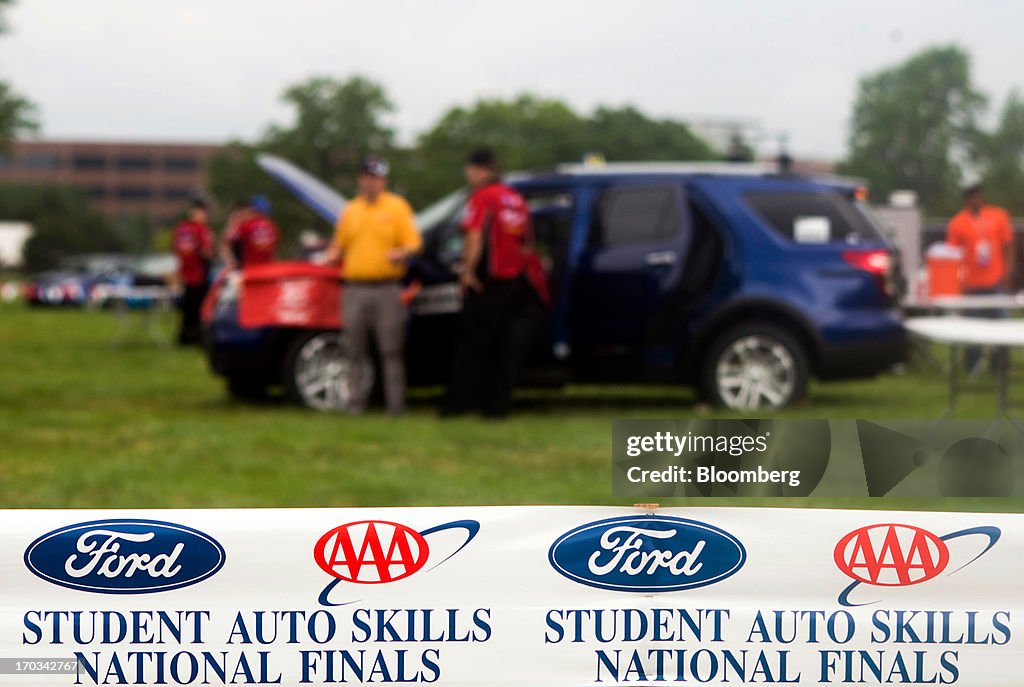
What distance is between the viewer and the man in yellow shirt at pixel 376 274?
1124 centimetres

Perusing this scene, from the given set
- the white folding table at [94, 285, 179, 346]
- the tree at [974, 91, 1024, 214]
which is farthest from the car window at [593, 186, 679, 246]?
the tree at [974, 91, 1024, 214]

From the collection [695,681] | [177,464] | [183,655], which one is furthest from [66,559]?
[177,464]

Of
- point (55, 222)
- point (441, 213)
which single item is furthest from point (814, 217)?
point (55, 222)

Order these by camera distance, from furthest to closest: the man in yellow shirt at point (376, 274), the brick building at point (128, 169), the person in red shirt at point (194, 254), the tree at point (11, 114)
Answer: the brick building at point (128, 169)
the person in red shirt at point (194, 254)
the tree at point (11, 114)
the man in yellow shirt at point (376, 274)

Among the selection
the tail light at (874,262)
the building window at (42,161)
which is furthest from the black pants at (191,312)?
the building window at (42,161)

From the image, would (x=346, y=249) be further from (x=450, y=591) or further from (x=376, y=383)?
(x=450, y=591)

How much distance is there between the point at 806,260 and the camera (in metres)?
11.7

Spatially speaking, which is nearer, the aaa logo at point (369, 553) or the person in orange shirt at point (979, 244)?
the aaa logo at point (369, 553)

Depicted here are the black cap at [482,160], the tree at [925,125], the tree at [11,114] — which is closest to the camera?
the black cap at [482,160]

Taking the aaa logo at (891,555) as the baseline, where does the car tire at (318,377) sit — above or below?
below

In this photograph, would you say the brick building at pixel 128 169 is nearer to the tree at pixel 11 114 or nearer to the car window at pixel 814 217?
the tree at pixel 11 114

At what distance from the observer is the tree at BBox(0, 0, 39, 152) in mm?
15203

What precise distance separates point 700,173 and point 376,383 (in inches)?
108

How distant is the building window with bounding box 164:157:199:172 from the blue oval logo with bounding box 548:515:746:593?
6154 inches
